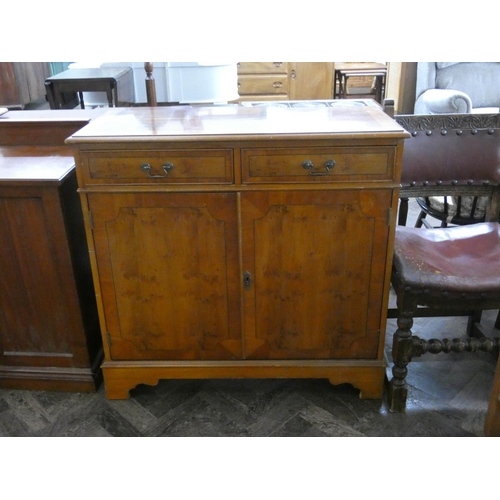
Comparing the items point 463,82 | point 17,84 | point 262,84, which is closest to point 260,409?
point 463,82

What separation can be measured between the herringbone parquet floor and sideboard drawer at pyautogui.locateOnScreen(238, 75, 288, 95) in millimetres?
3723

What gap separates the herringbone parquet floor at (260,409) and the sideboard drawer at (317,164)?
31.1 inches

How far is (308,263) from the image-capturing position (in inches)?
60.4

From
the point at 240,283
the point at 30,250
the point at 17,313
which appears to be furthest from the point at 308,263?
the point at 17,313

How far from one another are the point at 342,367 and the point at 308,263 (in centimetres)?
39

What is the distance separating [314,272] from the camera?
1.54 m

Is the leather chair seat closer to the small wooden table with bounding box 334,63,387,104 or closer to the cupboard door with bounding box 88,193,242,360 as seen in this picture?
the cupboard door with bounding box 88,193,242,360

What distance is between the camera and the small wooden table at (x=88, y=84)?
3.36 meters

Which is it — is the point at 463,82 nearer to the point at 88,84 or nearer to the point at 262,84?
the point at 262,84

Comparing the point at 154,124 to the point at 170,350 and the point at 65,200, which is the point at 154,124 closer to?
the point at 65,200

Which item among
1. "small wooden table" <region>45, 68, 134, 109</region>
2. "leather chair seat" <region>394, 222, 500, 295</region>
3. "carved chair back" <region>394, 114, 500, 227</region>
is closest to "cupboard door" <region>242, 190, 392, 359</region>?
"leather chair seat" <region>394, 222, 500, 295</region>

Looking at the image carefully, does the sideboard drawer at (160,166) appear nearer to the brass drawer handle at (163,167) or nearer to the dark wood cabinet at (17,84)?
Result: the brass drawer handle at (163,167)

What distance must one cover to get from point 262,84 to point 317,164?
3.84 m

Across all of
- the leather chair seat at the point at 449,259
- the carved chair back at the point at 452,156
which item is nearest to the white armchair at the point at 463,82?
the carved chair back at the point at 452,156
